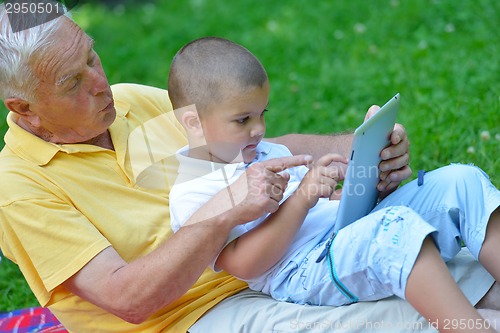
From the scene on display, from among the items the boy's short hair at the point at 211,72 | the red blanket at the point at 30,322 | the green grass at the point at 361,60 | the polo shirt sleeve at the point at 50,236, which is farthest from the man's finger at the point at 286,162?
the red blanket at the point at 30,322

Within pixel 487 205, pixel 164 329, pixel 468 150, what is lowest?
pixel 164 329

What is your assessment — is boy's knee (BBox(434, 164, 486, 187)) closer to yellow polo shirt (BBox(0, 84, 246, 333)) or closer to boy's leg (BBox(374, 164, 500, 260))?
boy's leg (BBox(374, 164, 500, 260))

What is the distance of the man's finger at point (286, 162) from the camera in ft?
7.33

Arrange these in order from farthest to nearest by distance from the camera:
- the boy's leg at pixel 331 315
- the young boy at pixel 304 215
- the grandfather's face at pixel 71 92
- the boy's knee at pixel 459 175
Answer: the grandfather's face at pixel 71 92
the boy's knee at pixel 459 175
the boy's leg at pixel 331 315
the young boy at pixel 304 215

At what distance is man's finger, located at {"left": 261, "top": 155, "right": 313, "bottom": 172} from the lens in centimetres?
223

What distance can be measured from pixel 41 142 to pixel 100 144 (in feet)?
0.77

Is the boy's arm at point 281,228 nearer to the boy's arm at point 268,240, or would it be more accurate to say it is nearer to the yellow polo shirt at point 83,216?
the boy's arm at point 268,240

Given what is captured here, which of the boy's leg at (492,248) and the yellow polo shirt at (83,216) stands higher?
the boy's leg at (492,248)

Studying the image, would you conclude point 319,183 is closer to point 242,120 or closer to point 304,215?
point 304,215

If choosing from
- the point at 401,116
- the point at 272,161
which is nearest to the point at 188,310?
the point at 272,161

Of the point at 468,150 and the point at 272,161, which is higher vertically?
the point at 272,161

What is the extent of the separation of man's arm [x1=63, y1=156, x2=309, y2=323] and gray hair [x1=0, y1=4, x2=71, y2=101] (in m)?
0.59

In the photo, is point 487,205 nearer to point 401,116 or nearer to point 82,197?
point 82,197

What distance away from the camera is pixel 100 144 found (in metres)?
2.61
